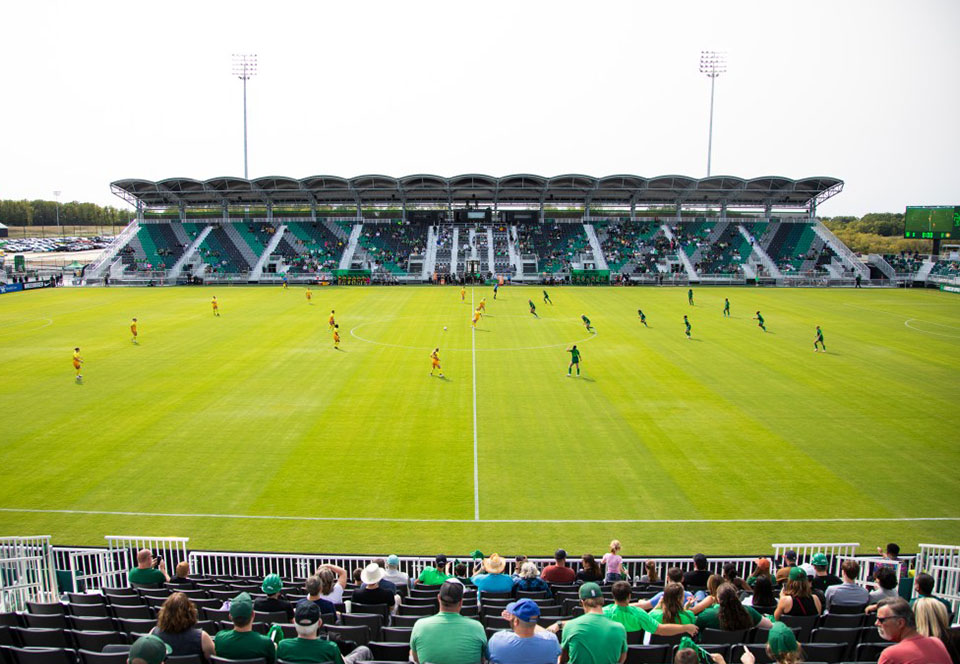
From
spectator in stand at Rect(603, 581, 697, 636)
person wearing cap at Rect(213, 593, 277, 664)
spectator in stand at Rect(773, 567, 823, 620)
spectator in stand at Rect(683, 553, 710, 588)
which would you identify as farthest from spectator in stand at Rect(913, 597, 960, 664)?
person wearing cap at Rect(213, 593, 277, 664)

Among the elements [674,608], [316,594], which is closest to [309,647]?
[316,594]

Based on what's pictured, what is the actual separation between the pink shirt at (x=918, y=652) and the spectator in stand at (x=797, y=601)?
255 centimetres

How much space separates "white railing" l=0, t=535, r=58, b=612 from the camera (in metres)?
10.9

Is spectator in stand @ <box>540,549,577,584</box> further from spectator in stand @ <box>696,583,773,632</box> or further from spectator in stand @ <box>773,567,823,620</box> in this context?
spectator in stand @ <box>696,583,773,632</box>

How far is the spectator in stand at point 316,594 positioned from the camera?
25.8 ft

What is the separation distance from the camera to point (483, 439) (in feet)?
70.5

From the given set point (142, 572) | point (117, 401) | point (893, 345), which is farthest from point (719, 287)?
point (142, 572)

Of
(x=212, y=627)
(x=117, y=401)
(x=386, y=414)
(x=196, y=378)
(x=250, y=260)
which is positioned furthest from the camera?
(x=250, y=260)

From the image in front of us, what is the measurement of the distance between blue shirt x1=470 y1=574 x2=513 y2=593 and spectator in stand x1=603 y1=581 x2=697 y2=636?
8.91 feet

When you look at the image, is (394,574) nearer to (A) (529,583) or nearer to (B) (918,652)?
(A) (529,583)

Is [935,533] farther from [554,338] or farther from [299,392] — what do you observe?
[554,338]

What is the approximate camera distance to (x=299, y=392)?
27.1 metres

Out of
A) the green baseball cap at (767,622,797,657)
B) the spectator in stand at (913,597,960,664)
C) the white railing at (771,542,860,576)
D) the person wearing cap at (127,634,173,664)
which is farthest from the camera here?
the white railing at (771,542,860,576)

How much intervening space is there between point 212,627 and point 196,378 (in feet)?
76.4
